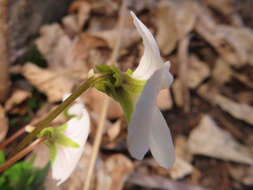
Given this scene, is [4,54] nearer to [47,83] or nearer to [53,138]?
[47,83]

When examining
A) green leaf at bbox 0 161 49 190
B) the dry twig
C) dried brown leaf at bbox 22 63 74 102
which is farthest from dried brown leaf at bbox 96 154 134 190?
dried brown leaf at bbox 22 63 74 102

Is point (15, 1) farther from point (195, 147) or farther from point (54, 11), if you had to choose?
point (195, 147)

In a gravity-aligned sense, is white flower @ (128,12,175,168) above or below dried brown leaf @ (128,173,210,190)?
above

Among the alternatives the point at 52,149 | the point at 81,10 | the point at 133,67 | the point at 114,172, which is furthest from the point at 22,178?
the point at 81,10

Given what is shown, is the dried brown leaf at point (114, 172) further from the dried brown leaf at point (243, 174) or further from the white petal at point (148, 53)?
the white petal at point (148, 53)

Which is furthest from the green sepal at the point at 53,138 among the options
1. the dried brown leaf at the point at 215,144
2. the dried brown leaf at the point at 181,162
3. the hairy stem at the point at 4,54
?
the dried brown leaf at the point at 215,144

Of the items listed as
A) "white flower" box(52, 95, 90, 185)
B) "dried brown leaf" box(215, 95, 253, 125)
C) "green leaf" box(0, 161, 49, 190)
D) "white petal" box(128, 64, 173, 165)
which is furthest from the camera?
"dried brown leaf" box(215, 95, 253, 125)

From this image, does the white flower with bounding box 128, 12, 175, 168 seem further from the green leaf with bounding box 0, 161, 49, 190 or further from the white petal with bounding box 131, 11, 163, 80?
the green leaf with bounding box 0, 161, 49, 190

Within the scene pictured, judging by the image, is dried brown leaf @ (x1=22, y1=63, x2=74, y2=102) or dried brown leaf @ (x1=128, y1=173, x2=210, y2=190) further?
dried brown leaf @ (x1=22, y1=63, x2=74, y2=102)
